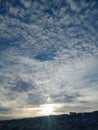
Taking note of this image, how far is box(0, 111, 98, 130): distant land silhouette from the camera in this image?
36219mm

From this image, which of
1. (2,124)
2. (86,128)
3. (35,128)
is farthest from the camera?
(2,124)

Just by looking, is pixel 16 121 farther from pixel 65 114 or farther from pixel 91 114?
pixel 91 114

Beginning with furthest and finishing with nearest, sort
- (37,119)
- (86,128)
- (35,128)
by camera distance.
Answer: (37,119), (35,128), (86,128)

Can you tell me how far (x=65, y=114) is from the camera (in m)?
41.6

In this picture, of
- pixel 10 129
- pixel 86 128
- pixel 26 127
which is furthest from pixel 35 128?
pixel 86 128

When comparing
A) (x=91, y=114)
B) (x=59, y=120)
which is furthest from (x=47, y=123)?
(x=91, y=114)

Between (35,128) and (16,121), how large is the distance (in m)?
5.76

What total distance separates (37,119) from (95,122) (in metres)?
10.3

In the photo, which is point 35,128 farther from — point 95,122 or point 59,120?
point 95,122

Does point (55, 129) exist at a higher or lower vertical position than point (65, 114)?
lower

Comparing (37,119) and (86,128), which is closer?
(86,128)

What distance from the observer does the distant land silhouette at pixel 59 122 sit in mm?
36219

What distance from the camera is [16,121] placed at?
42.8 m

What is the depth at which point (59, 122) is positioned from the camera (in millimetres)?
38719
